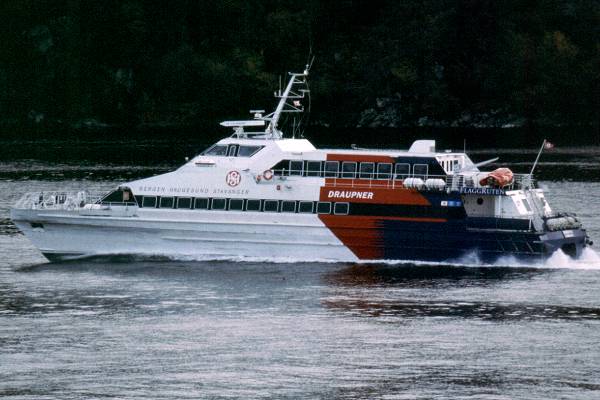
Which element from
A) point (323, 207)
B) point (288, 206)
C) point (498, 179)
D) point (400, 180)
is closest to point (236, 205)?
point (288, 206)

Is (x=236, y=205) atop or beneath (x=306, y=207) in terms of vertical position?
beneath

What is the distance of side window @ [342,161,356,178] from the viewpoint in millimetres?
58844

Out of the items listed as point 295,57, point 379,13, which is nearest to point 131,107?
point 295,57

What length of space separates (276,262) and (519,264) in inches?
367

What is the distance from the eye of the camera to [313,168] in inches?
2324

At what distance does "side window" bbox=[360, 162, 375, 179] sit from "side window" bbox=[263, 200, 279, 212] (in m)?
3.43

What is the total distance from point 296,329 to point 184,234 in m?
12.3

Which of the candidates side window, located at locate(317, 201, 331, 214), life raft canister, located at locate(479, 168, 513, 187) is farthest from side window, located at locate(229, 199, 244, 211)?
life raft canister, located at locate(479, 168, 513, 187)

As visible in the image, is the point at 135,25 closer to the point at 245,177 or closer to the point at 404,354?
the point at 245,177

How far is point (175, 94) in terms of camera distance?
146 metres

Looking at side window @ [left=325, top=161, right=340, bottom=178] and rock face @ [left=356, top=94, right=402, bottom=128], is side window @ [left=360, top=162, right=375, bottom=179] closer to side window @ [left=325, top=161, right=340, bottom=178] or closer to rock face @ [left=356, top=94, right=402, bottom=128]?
side window @ [left=325, top=161, right=340, bottom=178]

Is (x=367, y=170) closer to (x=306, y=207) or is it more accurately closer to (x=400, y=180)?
(x=400, y=180)

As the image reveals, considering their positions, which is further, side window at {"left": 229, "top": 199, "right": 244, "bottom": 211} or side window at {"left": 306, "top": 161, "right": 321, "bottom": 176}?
side window at {"left": 229, "top": 199, "right": 244, "bottom": 211}

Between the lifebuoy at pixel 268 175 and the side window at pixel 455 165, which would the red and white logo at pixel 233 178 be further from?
the side window at pixel 455 165
